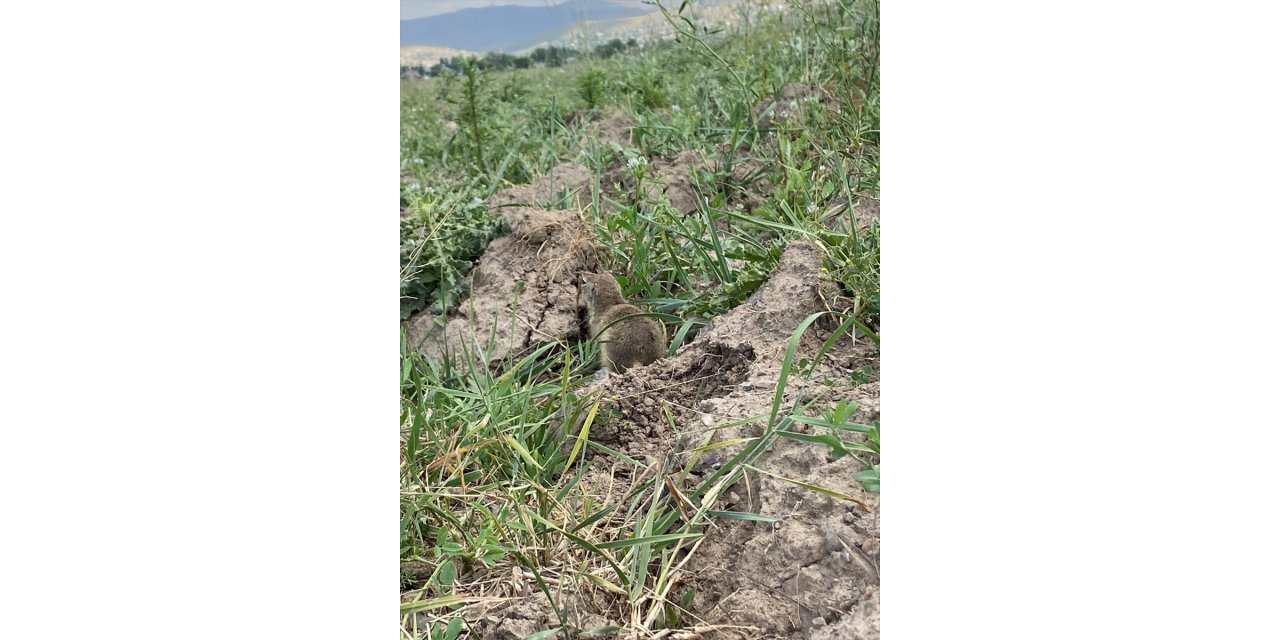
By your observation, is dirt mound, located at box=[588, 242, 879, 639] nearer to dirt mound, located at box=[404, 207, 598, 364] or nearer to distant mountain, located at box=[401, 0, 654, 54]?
dirt mound, located at box=[404, 207, 598, 364]

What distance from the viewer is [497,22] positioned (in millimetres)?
2535

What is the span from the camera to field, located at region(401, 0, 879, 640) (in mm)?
1647

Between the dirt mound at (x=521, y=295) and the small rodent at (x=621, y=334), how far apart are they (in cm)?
16

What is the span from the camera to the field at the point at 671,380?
5.41 ft

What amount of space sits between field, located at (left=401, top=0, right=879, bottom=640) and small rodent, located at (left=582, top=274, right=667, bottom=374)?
5 centimetres

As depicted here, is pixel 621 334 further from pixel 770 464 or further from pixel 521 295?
pixel 770 464

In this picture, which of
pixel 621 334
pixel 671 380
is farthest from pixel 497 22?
pixel 671 380

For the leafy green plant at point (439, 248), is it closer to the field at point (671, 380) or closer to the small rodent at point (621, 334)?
the field at point (671, 380)

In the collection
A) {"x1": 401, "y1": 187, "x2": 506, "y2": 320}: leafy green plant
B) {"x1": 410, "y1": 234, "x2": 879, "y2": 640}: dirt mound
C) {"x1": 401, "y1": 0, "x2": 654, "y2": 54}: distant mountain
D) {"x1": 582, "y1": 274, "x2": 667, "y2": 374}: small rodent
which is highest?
{"x1": 401, "y1": 0, "x2": 654, "y2": 54}: distant mountain

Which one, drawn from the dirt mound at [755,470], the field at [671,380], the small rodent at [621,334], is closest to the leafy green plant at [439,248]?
the field at [671,380]

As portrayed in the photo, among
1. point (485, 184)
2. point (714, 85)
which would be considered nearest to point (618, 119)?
point (714, 85)

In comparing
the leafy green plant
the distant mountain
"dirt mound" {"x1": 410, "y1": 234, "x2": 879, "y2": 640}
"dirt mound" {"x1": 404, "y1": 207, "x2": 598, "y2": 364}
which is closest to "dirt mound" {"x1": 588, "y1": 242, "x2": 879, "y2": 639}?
"dirt mound" {"x1": 410, "y1": 234, "x2": 879, "y2": 640}

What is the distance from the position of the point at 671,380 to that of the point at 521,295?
2.36 feet

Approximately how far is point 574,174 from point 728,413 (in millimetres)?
1837
